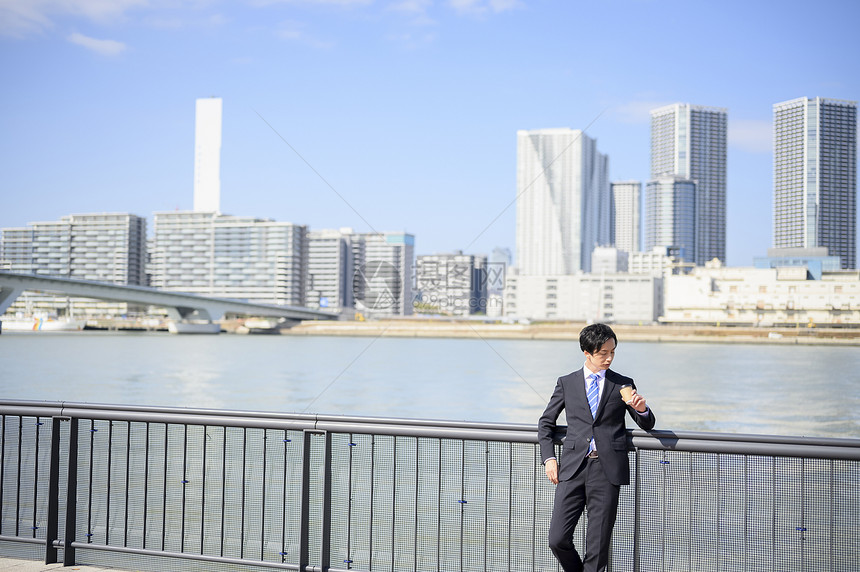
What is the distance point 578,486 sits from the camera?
415 cm

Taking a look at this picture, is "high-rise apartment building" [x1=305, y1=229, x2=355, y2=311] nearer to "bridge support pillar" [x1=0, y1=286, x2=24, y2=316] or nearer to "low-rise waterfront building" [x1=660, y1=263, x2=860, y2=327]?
"low-rise waterfront building" [x1=660, y1=263, x2=860, y2=327]

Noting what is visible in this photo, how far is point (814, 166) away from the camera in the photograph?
184 metres

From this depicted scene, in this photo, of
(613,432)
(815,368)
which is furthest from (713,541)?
(815,368)

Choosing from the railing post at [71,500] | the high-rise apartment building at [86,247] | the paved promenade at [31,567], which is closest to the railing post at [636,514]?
the paved promenade at [31,567]

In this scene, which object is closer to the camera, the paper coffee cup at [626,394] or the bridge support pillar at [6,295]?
the paper coffee cup at [626,394]

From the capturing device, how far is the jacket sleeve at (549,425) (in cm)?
420

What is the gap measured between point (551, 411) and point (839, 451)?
151 cm

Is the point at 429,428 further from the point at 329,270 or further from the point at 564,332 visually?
the point at 329,270

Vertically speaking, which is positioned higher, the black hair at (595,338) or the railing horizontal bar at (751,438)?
the black hair at (595,338)

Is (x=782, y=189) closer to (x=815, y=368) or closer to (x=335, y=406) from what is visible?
(x=815, y=368)

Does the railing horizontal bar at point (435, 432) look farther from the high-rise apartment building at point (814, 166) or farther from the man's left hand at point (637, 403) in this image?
the high-rise apartment building at point (814, 166)

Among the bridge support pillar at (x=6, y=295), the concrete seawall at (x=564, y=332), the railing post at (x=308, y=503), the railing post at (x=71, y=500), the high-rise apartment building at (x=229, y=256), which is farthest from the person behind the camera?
the high-rise apartment building at (x=229, y=256)

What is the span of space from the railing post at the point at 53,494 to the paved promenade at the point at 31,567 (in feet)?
0.29

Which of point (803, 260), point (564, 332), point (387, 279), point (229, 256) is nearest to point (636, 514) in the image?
point (564, 332)
